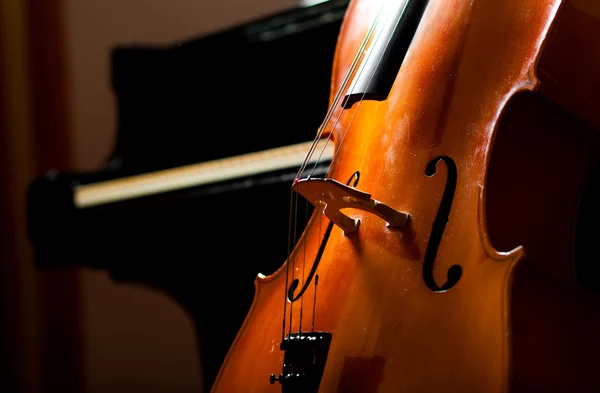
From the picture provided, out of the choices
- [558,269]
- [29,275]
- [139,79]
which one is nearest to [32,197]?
[139,79]

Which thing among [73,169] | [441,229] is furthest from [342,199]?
[73,169]

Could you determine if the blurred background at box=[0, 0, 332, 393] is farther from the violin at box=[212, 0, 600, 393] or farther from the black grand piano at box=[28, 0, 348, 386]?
the violin at box=[212, 0, 600, 393]

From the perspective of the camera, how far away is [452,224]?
628 mm

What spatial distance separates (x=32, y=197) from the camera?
→ 1.84 metres

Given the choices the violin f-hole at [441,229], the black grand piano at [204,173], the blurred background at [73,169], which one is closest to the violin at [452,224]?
the violin f-hole at [441,229]

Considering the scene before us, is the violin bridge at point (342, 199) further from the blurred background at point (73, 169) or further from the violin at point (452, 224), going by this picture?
the blurred background at point (73, 169)

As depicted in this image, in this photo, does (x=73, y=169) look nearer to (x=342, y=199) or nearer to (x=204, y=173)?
(x=204, y=173)

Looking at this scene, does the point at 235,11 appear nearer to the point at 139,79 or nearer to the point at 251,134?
the point at 139,79

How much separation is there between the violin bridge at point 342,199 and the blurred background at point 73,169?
7.16 feet

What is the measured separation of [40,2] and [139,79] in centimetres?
131

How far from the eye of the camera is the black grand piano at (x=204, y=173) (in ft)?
4.60

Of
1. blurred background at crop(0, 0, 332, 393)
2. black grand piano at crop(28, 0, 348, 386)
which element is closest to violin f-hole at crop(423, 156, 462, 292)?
black grand piano at crop(28, 0, 348, 386)

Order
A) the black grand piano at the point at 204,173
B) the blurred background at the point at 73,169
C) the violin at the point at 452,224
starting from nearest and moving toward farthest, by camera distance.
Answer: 1. the violin at the point at 452,224
2. the black grand piano at the point at 204,173
3. the blurred background at the point at 73,169

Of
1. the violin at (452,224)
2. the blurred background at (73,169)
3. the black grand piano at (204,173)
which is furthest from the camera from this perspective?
the blurred background at (73,169)
